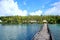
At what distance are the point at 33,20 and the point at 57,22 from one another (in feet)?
9.78

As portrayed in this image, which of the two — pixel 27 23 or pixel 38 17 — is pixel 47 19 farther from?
pixel 27 23

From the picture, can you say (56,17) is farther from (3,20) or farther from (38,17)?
(3,20)

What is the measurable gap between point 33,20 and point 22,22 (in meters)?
3.10

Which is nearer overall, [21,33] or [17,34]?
[17,34]

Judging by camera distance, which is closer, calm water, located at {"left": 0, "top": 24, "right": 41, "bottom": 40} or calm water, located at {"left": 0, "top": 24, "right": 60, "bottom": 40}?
calm water, located at {"left": 0, "top": 24, "right": 60, "bottom": 40}

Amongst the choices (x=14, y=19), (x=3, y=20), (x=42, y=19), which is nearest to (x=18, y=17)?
(x=14, y=19)

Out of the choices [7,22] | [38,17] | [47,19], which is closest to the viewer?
[47,19]

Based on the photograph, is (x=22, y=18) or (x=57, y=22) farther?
(x=22, y=18)

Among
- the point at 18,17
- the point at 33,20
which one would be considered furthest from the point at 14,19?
the point at 33,20

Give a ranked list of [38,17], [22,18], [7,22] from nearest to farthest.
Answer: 1. [38,17]
2. [22,18]
3. [7,22]

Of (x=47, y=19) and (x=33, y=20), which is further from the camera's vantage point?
(x=33, y=20)

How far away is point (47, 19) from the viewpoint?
21.0 m

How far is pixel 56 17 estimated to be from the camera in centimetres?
2133

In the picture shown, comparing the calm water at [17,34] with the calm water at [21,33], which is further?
the calm water at [17,34]
